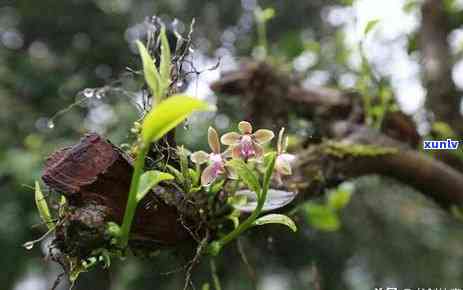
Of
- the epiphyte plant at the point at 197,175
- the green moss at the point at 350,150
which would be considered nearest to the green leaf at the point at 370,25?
the green moss at the point at 350,150

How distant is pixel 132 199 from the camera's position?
0.33 m

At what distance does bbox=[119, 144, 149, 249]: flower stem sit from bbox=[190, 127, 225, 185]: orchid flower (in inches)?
2.6

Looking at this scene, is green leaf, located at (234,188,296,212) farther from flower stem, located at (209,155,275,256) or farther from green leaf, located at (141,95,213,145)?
green leaf, located at (141,95,213,145)

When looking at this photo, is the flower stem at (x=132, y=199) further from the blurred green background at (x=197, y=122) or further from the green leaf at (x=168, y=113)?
the blurred green background at (x=197, y=122)

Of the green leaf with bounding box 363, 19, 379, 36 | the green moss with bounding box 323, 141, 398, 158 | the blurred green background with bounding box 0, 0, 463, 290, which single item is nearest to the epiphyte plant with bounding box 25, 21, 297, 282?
the green moss with bounding box 323, 141, 398, 158

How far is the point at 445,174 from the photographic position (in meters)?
0.72

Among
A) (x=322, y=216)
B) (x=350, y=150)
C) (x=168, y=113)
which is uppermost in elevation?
(x=168, y=113)

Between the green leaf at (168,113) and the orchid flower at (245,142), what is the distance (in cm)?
11

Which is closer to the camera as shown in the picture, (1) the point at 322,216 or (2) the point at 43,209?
(2) the point at 43,209

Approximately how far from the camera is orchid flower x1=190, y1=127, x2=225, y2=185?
0.39 meters

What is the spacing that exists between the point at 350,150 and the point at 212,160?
0.32 meters

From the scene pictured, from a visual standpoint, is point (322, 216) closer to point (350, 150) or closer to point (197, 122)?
point (350, 150)

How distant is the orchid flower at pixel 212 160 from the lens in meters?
0.39

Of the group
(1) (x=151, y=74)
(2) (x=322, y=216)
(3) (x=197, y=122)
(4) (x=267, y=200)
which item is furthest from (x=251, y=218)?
(3) (x=197, y=122)
